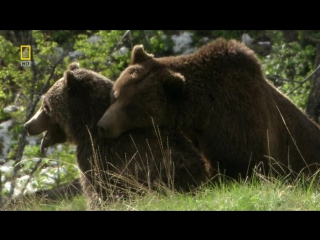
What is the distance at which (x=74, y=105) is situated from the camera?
856 centimetres

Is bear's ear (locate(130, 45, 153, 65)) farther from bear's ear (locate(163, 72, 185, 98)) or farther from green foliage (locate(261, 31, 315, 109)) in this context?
green foliage (locate(261, 31, 315, 109))

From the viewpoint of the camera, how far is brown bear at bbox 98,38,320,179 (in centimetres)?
836

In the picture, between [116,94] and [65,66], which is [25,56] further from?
[116,94]

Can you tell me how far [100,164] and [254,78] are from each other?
78.9 inches

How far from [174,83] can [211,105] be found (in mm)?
486

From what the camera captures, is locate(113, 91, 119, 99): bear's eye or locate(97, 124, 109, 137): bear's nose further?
locate(113, 91, 119, 99): bear's eye

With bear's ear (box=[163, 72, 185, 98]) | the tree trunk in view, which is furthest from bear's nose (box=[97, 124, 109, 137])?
the tree trunk

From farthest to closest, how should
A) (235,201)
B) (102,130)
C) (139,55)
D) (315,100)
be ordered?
(315,100), (139,55), (102,130), (235,201)

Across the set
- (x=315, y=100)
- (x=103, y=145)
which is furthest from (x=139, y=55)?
(x=315, y=100)

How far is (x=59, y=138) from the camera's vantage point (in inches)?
350

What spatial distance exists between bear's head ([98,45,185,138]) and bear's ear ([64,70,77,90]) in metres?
0.45

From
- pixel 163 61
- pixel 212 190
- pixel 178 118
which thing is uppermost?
pixel 163 61
